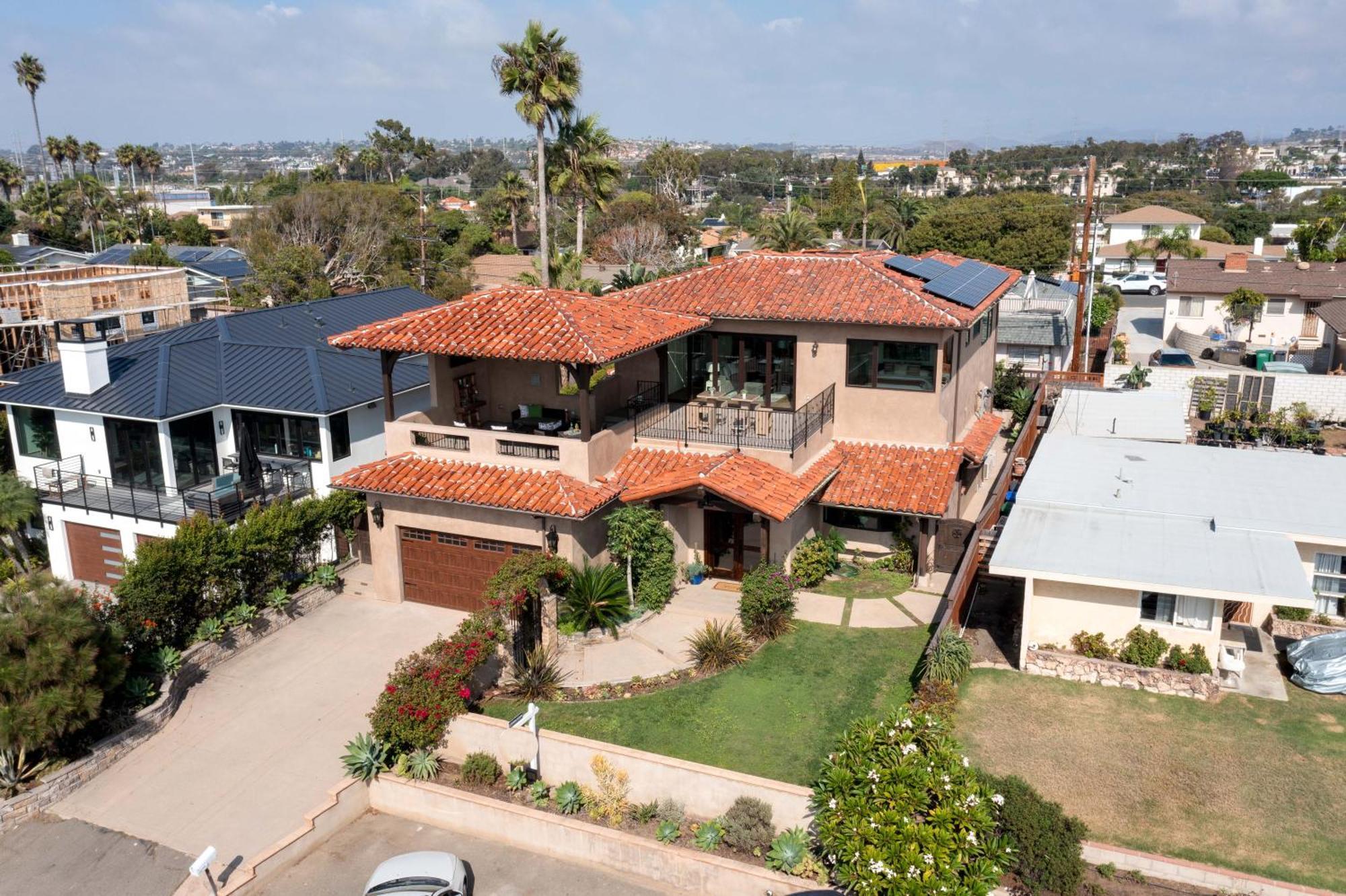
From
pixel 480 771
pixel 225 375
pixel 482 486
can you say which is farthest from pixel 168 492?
pixel 480 771

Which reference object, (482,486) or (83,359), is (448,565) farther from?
(83,359)

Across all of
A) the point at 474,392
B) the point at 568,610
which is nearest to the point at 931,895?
the point at 568,610

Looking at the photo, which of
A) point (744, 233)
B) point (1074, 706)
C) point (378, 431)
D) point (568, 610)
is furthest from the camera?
point (744, 233)

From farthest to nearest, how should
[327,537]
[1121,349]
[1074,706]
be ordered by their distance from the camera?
[1121,349] → [327,537] → [1074,706]

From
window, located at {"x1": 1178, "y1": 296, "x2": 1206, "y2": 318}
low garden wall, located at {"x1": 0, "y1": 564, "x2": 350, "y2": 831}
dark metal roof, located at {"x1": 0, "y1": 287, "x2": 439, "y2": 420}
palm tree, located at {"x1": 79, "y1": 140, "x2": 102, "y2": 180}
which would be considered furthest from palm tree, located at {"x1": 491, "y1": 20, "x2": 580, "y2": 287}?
palm tree, located at {"x1": 79, "y1": 140, "x2": 102, "y2": 180}

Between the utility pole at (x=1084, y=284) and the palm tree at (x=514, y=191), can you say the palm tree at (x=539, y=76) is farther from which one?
the palm tree at (x=514, y=191)

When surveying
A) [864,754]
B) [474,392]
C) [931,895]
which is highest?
[474,392]

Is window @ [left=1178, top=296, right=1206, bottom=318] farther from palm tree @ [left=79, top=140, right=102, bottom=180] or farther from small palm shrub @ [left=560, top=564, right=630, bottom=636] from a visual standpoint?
palm tree @ [left=79, top=140, right=102, bottom=180]

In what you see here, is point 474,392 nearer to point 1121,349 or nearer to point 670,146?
point 1121,349
